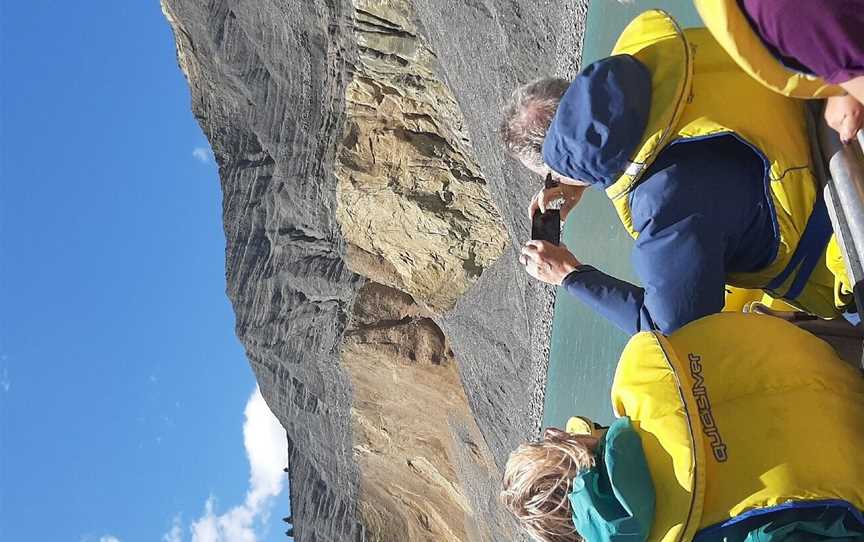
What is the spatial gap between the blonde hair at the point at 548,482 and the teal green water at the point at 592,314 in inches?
206

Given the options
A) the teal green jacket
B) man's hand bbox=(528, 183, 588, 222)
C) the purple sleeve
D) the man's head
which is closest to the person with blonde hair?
the teal green jacket

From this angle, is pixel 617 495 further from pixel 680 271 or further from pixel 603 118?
pixel 603 118

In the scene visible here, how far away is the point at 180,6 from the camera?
49.8 feet

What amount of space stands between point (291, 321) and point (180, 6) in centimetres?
598

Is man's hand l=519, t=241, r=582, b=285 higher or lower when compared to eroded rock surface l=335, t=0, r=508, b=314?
lower

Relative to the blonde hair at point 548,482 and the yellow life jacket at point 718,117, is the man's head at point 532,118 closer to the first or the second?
→ the yellow life jacket at point 718,117

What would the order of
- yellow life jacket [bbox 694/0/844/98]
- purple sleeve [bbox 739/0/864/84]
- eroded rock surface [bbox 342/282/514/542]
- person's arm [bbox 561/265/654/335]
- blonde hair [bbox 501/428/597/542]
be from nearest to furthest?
purple sleeve [bbox 739/0/864/84]
yellow life jacket [bbox 694/0/844/98]
blonde hair [bbox 501/428/597/542]
person's arm [bbox 561/265/654/335]
eroded rock surface [bbox 342/282/514/542]

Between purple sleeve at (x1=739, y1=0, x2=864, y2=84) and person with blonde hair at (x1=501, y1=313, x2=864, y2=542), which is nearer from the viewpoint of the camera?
purple sleeve at (x1=739, y1=0, x2=864, y2=84)

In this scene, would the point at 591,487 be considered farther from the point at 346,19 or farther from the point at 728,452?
the point at 346,19

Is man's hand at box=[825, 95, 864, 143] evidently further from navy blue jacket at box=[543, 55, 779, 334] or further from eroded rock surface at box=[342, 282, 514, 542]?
eroded rock surface at box=[342, 282, 514, 542]

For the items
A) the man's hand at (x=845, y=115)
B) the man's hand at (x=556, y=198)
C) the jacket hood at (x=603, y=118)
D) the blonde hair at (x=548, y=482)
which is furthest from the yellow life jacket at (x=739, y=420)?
the man's hand at (x=556, y=198)

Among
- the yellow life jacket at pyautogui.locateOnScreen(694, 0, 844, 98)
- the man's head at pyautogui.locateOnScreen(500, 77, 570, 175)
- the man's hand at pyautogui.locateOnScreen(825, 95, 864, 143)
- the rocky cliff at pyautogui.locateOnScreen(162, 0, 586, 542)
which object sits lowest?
the man's hand at pyautogui.locateOnScreen(825, 95, 864, 143)

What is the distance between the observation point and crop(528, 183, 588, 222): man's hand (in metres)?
3.27

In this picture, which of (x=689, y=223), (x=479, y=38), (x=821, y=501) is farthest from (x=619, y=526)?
(x=479, y=38)
